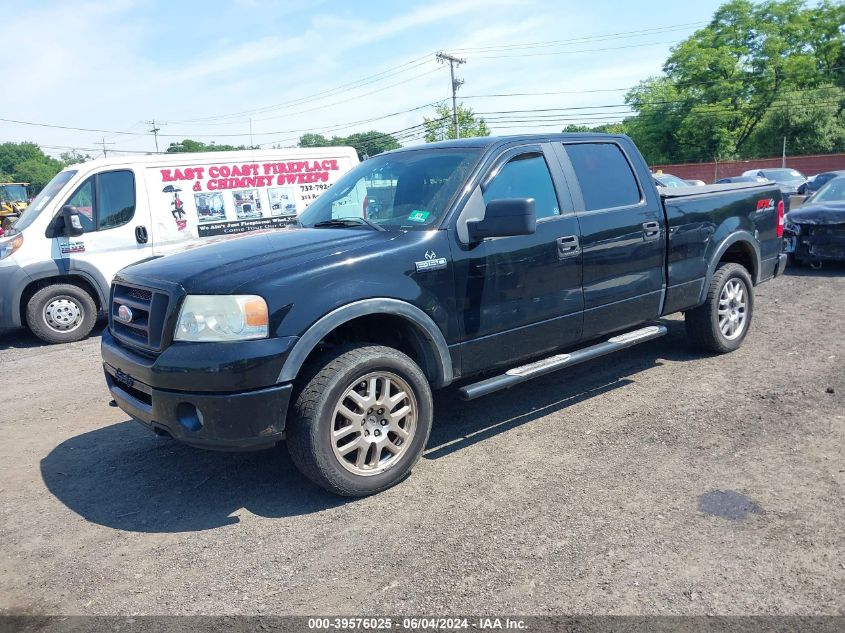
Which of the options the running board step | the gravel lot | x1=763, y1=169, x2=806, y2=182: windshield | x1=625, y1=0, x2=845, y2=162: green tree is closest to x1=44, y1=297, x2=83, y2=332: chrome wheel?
the gravel lot

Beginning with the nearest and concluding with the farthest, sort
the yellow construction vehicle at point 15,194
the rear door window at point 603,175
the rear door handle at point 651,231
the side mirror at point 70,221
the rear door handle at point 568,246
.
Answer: the rear door handle at point 568,246, the rear door window at point 603,175, the rear door handle at point 651,231, the side mirror at point 70,221, the yellow construction vehicle at point 15,194

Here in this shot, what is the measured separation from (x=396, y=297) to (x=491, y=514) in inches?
50.5

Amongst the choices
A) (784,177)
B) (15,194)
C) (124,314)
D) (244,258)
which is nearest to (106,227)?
(124,314)

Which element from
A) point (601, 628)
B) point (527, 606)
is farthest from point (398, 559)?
point (601, 628)

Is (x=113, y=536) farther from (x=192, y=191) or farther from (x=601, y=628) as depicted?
(x=192, y=191)

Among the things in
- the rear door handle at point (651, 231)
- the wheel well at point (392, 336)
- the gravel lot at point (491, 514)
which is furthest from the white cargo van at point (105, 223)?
the rear door handle at point (651, 231)

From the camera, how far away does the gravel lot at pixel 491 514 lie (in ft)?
9.62

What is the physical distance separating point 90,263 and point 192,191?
1.63 meters

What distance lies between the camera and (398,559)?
3.21 meters

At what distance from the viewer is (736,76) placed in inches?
2261

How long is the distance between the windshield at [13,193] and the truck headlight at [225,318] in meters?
37.0

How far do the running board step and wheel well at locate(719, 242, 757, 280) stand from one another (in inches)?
61.7

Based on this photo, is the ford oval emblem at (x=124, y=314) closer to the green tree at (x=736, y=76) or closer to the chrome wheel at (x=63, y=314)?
the chrome wheel at (x=63, y=314)

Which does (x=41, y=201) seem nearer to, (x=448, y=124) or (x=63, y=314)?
(x=63, y=314)
